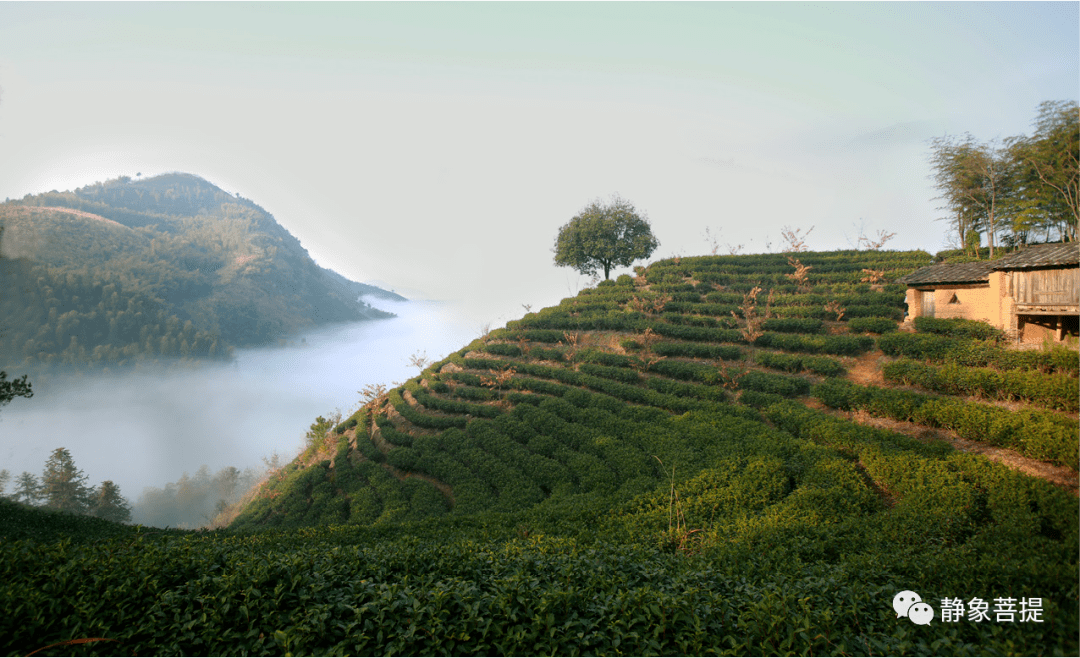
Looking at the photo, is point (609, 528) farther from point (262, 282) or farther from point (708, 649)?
point (262, 282)

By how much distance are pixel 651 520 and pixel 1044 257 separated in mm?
13957

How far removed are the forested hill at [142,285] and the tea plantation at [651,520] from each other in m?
16.1

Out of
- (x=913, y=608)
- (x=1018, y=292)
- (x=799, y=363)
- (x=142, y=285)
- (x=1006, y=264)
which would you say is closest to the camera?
(x=913, y=608)

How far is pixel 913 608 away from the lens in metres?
3.23

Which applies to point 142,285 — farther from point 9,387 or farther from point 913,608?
point 913,608

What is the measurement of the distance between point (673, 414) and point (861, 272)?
13961 millimetres

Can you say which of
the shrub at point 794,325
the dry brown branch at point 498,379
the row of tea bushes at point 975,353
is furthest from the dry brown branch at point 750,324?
the dry brown branch at point 498,379

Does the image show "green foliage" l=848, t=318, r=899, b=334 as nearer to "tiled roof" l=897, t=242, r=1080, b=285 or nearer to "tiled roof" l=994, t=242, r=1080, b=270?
"tiled roof" l=897, t=242, r=1080, b=285

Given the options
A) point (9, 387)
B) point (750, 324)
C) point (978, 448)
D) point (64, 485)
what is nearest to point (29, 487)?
point (64, 485)

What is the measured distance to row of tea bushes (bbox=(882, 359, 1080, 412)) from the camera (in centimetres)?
858

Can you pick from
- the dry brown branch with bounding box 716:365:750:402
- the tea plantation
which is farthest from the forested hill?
the dry brown branch with bounding box 716:365:750:402

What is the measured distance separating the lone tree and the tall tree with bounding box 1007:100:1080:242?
62.8 ft

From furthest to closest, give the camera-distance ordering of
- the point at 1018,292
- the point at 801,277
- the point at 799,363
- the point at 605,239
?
the point at 605,239 → the point at 801,277 → the point at 799,363 → the point at 1018,292

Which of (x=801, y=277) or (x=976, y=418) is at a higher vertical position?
(x=801, y=277)
